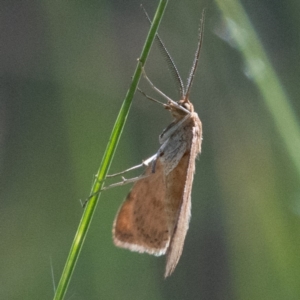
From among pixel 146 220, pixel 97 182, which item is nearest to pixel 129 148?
pixel 146 220

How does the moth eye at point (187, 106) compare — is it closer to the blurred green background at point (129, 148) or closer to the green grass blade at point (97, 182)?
the green grass blade at point (97, 182)

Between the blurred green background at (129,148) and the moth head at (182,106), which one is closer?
the moth head at (182,106)

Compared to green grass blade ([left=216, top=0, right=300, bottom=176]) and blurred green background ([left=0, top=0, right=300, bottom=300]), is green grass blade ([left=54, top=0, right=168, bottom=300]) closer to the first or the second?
green grass blade ([left=216, top=0, right=300, bottom=176])

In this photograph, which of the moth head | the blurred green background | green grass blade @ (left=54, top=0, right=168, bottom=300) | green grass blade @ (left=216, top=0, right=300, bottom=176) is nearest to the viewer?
green grass blade @ (left=54, top=0, right=168, bottom=300)

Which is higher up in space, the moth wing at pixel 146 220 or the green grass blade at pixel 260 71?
the green grass blade at pixel 260 71

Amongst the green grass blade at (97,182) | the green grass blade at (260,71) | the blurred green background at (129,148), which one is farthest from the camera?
the blurred green background at (129,148)

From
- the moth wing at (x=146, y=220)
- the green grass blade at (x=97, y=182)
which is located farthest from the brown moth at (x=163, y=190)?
the green grass blade at (x=97, y=182)

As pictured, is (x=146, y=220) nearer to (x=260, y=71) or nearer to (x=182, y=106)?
(x=182, y=106)

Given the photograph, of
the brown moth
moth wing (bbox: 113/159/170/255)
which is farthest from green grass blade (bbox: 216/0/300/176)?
moth wing (bbox: 113/159/170/255)

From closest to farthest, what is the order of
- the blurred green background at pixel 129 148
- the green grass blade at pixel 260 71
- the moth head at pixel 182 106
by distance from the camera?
the moth head at pixel 182 106 → the green grass blade at pixel 260 71 → the blurred green background at pixel 129 148
